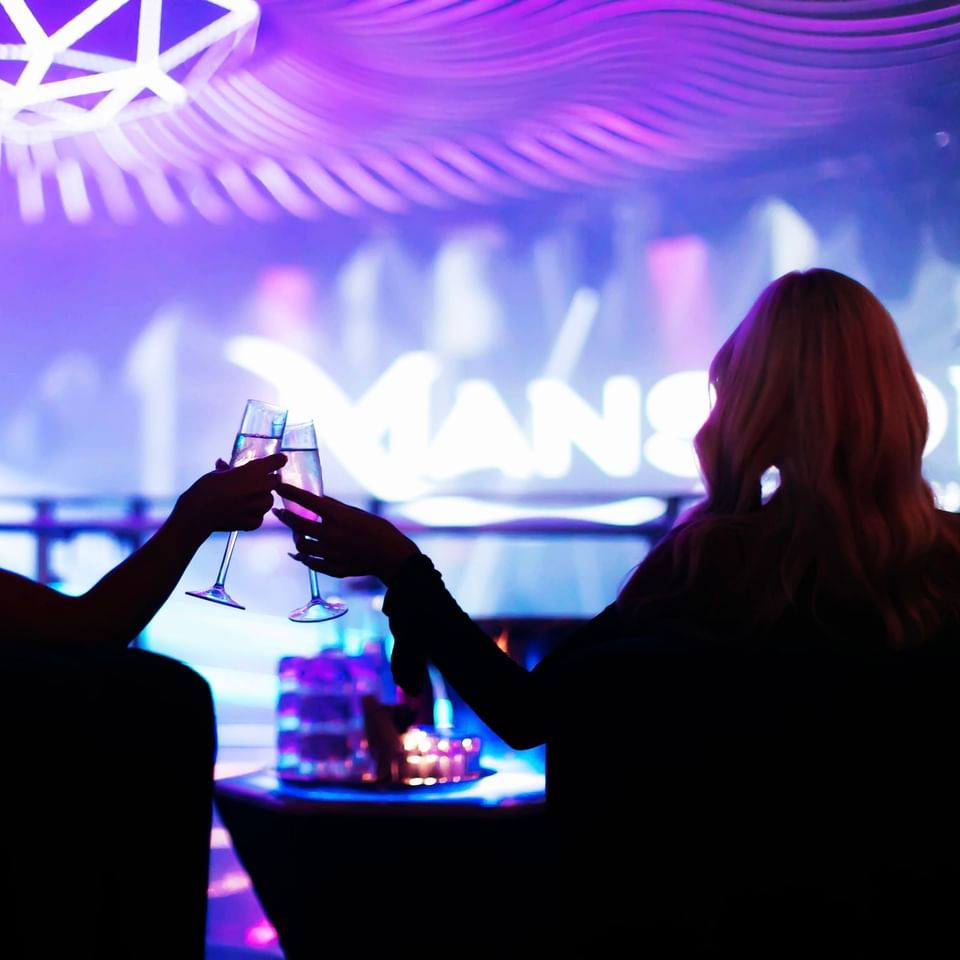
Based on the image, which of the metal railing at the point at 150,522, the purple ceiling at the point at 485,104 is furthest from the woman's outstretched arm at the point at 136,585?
the purple ceiling at the point at 485,104

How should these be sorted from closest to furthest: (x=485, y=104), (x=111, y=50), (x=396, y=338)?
(x=111, y=50), (x=485, y=104), (x=396, y=338)

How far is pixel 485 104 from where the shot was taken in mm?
4723

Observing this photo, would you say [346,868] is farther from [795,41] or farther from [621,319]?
[795,41]

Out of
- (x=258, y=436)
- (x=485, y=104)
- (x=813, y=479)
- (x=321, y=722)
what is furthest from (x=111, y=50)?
(x=813, y=479)

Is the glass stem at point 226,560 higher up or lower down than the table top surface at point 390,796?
higher up

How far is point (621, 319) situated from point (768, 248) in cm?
70

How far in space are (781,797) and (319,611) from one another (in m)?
0.59

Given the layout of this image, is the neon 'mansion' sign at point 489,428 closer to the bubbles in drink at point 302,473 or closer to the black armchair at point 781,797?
the bubbles in drink at point 302,473

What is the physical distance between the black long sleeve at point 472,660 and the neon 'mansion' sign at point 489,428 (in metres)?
3.71

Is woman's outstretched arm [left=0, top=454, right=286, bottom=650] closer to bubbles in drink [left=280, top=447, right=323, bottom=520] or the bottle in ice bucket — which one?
bubbles in drink [left=280, top=447, right=323, bottom=520]

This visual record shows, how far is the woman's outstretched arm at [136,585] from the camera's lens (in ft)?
2.81

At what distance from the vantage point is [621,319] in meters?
4.79

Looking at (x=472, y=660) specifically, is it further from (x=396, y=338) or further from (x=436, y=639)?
(x=396, y=338)

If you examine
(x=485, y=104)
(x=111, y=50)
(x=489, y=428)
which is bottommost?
(x=489, y=428)
